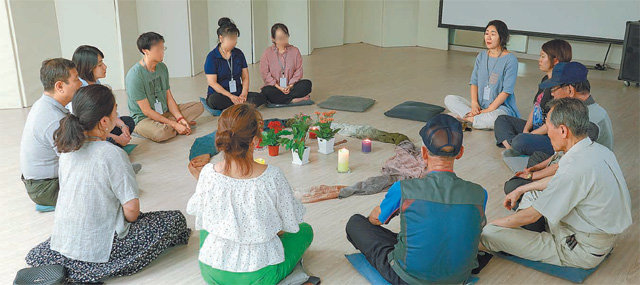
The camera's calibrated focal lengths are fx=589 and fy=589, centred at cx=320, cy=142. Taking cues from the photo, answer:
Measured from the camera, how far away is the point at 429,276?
2.49 m

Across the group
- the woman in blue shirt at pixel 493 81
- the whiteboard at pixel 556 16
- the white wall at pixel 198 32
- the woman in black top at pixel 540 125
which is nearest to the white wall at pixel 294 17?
the white wall at pixel 198 32

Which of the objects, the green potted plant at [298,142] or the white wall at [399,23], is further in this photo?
the white wall at [399,23]

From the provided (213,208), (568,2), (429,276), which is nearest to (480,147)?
(429,276)

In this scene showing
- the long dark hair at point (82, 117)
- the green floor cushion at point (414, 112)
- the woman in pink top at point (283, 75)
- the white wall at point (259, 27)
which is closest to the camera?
the long dark hair at point (82, 117)

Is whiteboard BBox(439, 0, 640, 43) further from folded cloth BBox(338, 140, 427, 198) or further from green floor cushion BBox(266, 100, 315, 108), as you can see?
folded cloth BBox(338, 140, 427, 198)

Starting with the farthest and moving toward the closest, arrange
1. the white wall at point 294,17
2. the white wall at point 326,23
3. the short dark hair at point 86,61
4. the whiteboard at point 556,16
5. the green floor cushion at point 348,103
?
the white wall at point 326,23 → the white wall at point 294,17 → the whiteboard at point 556,16 → the green floor cushion at point 348,103 → the short dark hair at point 86,61

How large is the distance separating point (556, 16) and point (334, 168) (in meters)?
5.59

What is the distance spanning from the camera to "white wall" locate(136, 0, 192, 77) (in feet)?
22.6

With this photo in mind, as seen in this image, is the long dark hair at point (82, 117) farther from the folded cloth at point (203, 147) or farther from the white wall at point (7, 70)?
the white wall at point (7, 70)

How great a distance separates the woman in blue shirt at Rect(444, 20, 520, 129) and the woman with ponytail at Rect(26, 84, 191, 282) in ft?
11.2

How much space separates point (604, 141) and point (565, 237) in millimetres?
1082

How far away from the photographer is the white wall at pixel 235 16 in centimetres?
781

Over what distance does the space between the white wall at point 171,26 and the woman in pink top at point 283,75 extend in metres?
1.67

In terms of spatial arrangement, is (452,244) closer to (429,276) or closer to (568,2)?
(429,276)
